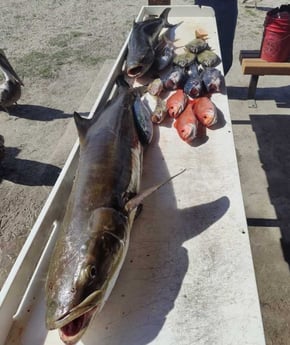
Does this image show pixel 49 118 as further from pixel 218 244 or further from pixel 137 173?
pixel 218 244

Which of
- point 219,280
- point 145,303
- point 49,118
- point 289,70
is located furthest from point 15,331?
point 49,118

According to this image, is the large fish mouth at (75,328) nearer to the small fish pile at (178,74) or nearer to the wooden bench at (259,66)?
the small fish pile at (178,74)

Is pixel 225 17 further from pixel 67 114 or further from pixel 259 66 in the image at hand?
pixel 67 114

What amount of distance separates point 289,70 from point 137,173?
91.3 inches

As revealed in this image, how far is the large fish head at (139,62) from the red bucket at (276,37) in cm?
120

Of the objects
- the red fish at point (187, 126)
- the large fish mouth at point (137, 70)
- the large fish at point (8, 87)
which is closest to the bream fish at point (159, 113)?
the red fish at point (187, 126)

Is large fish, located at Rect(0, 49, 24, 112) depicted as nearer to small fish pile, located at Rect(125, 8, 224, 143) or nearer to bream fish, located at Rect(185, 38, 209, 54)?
small fish pile, located at Rect(125, 8, 224, 143)

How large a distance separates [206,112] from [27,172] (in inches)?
88.9

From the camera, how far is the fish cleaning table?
1.52 metres

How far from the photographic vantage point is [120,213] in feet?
5.69

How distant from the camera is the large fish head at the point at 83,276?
136 cm

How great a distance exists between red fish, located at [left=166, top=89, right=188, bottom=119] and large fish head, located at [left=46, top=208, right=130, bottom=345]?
4.17 ft

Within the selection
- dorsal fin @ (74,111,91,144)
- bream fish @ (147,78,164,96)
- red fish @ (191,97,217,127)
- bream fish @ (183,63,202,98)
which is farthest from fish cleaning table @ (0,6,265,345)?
bream fish @ (147,78,164,96)

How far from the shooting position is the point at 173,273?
1.72 metres
